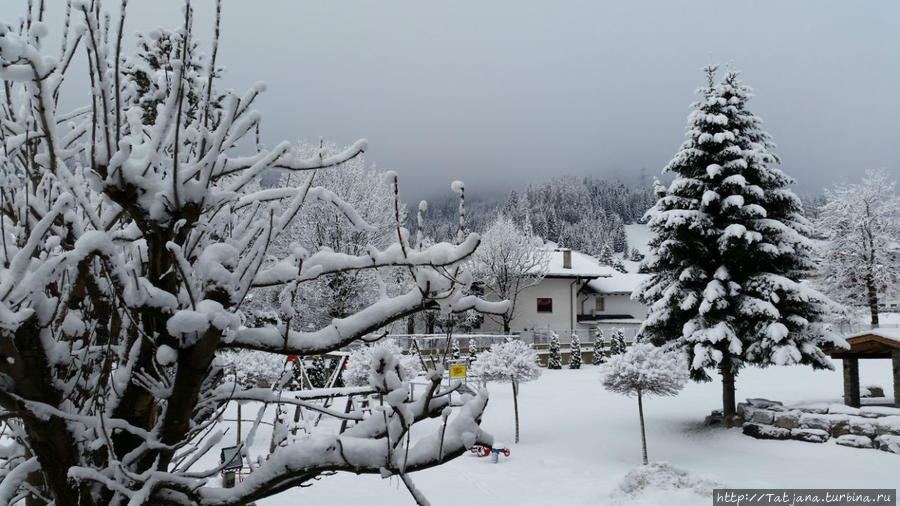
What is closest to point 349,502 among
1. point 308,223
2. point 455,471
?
point 455,471

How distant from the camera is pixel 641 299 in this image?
16922mm

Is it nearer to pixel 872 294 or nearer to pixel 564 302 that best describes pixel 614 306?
pixel 564 302

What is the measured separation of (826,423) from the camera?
12.8 meters

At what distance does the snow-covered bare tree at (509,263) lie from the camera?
3572 centimetres

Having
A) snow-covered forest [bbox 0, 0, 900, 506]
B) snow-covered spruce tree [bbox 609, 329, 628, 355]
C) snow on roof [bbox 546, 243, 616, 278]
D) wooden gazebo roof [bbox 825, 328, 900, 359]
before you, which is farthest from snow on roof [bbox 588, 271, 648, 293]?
wooden gazebo roof [bbox 825, 328, 900, 359]

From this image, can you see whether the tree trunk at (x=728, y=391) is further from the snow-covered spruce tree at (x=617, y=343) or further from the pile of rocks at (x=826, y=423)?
the snow-covered spruce tree at (x=617, y=343)

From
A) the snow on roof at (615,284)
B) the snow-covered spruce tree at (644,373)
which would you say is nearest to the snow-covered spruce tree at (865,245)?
the snow on roof at (615,284)

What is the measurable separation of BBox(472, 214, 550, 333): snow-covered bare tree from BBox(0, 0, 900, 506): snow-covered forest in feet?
0.65

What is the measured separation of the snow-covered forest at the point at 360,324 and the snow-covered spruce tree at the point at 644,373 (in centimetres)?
6

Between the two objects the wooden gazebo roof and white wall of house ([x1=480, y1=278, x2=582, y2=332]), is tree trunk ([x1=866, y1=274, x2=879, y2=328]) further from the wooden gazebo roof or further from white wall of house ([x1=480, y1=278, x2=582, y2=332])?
the wooden gazebo roof

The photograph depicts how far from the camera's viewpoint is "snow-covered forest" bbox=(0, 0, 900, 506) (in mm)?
1801

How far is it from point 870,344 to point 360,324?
15826mm

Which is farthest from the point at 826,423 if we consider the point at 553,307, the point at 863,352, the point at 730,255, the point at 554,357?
the point at 553,307

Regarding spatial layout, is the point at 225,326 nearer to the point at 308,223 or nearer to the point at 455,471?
the point at 455,471
